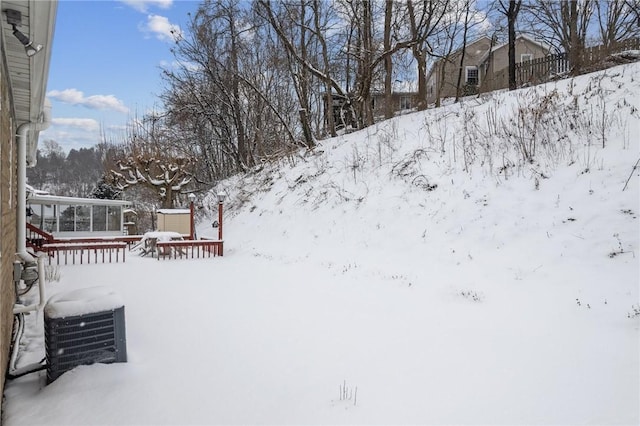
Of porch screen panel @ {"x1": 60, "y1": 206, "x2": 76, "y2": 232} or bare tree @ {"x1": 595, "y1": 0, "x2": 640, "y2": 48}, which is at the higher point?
bare tree @ {"x1": 595, "y1": 0, "x2": 640, "y2": 48}

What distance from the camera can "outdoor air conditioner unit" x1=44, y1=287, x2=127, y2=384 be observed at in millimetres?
3037

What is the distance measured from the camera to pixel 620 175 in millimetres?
5613

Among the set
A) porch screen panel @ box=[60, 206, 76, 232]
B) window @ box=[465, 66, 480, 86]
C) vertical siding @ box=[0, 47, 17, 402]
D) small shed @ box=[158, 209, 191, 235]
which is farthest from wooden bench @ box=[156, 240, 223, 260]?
window @ box=[465, 66, 480, 86]

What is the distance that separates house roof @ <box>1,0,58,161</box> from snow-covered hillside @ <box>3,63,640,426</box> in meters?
2.38

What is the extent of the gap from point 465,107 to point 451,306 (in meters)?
8.33

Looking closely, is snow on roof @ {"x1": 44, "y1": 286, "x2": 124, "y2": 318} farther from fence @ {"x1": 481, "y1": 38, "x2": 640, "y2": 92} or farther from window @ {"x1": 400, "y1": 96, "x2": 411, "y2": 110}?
window @ {"x1": 400, "y1": 96, "x2": 411, "y2": 110}

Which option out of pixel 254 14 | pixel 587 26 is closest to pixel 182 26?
pixel 254 14

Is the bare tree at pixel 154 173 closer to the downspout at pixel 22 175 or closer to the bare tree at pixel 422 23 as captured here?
the bare tree at pixel 422 23

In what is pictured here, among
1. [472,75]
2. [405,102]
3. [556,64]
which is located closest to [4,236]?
[556,64]

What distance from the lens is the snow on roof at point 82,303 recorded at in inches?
121

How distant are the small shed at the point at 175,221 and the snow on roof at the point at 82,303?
476 inches

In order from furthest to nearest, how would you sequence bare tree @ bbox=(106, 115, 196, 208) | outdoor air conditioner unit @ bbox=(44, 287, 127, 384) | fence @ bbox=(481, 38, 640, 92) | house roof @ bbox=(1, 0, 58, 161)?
bare tree @ bbox=(106, 115, 196, 208) < fence @ bbox=(481, 38, 640, 92) < outdoor air conditioner unit @ bbox=(44, 287, 127, 384) < house roof @ bbox=(1, 0, 58, 161)

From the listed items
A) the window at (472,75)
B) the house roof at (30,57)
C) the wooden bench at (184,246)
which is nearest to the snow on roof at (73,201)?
the wooden bench at (184,246)

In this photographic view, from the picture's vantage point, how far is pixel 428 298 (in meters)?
5.02
